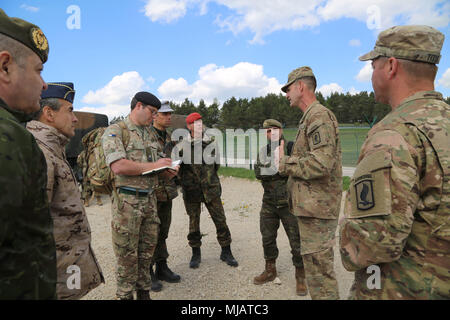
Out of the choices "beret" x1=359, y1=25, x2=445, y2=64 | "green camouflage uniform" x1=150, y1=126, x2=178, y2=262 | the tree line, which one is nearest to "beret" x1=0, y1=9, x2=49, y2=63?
"beret" x1=359, y1=25, x2=445, y2=64

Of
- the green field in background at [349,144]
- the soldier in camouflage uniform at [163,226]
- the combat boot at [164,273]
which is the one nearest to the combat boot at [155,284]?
the soldier in camouflage uniform at [163,226]

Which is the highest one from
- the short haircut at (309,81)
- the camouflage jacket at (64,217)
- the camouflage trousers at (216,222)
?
the short haircut at (309,81)

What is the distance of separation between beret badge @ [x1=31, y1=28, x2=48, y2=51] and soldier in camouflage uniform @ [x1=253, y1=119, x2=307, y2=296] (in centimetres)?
296

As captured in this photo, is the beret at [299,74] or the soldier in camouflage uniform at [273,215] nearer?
the beret at [299,74]

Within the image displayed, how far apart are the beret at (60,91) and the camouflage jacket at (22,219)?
51.9 inches

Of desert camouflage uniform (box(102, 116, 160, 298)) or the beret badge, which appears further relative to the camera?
desert camouflage uniform (box(102, 116, 160, 298))

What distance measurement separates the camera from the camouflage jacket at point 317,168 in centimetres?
259

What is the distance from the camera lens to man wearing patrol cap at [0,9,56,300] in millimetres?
Answer: 899

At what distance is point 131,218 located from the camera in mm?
2949

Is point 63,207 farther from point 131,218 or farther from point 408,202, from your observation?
point 408,202

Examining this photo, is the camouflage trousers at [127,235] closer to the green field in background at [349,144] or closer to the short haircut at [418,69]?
the short haircut at [418,69]

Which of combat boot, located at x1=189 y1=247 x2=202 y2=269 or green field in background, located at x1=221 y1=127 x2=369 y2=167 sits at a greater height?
green field in background, located at x1=221 y1=127 x2=369 y2=167

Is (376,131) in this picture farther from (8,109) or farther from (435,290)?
(8,109)

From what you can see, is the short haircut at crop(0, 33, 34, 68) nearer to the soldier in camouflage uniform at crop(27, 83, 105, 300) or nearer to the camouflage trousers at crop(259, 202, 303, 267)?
the soldier in camouflage uniform at crop(27, 83, 105, 300)
